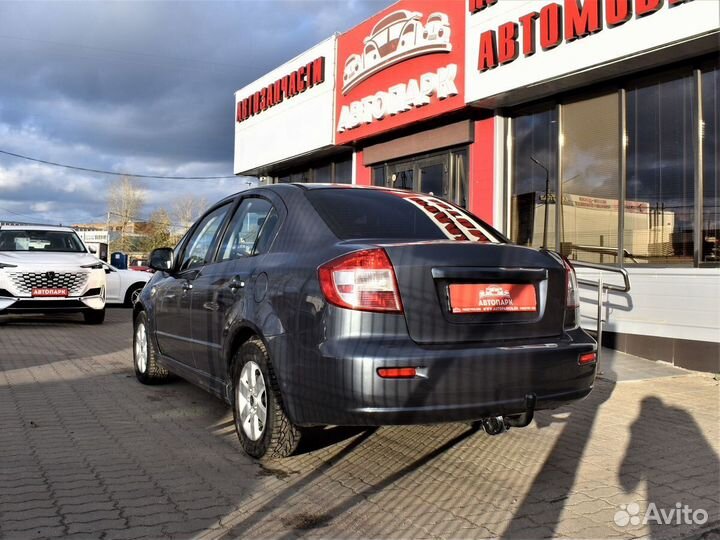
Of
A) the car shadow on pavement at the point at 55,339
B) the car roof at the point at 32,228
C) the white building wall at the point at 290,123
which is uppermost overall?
the white building wall at the point at 290,123

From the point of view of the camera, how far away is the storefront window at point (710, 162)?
6977 millimetres

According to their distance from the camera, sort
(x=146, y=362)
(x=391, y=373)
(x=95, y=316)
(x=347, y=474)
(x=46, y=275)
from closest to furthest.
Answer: (x=391, y=373) < (x=347, y=474) < (x=146, y=362) < (x=46, y=275) < (x=95, y=316)

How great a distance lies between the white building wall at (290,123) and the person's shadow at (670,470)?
975 centimetres

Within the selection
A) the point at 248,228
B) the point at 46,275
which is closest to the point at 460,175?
the point at 248,228

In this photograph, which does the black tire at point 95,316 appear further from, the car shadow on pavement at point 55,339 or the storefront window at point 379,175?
the storefront window at point 379,175

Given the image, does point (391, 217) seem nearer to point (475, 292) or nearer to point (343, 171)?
point (475, 292)

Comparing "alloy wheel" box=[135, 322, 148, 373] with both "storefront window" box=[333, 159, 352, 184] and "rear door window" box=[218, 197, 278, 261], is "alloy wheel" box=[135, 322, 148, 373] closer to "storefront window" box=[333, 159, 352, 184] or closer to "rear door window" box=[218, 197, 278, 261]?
"rear door window" box=[218, 197, 278, 261]

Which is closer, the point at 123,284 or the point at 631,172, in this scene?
the point at 631,172

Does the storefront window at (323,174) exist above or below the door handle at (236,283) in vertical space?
above

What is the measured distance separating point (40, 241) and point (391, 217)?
9747mm

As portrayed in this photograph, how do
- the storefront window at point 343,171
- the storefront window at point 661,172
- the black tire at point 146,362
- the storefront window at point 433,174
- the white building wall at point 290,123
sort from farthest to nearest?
1. the storefront window at point 343,171
2. the white building wall at point 290,123
3. the storefront window at point 433,174
4. the storefront window at point 661,172
5. the black tire at point 146,362

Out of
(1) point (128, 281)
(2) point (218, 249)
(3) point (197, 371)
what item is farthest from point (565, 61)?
(1) point (128, 281)

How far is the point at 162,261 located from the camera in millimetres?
5238

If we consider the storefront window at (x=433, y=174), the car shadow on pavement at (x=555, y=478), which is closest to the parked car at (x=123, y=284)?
the storefront window at (x=433, y=174)
